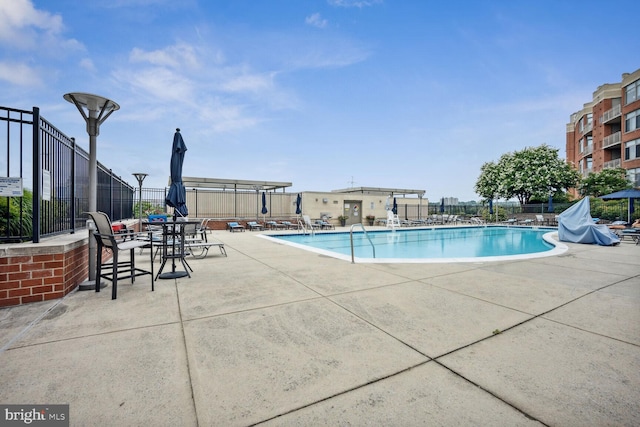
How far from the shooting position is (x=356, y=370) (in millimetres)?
1939

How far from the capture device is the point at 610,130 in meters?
28.3

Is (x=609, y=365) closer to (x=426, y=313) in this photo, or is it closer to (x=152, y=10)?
(x=426, y=313)

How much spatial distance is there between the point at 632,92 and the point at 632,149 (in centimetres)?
459

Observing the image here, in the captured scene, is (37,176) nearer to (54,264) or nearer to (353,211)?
(54,264)

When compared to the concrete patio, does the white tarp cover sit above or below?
above

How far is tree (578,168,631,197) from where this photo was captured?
22906mm

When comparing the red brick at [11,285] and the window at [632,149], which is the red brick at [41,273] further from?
the window at [632,149]

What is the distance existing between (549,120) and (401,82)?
14.8m

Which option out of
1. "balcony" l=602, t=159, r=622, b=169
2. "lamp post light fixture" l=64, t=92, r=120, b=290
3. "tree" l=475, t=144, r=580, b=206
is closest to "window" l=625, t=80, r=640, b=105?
"balcony" l=602, t=159, r=622, b=169

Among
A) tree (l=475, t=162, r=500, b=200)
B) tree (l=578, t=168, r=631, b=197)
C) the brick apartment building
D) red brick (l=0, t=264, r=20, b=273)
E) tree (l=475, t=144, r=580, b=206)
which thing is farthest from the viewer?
tree (l=475, t=162, r=500, b=200)

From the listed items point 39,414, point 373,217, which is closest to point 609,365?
point 39,414

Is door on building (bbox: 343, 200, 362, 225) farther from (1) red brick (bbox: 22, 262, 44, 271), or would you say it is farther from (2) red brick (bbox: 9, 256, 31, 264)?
(2) red brick (bbox: 9, 256, 31, 264)

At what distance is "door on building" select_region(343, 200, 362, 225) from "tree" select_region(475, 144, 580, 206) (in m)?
16.8

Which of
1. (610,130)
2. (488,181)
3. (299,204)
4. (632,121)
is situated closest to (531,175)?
(488,181)
